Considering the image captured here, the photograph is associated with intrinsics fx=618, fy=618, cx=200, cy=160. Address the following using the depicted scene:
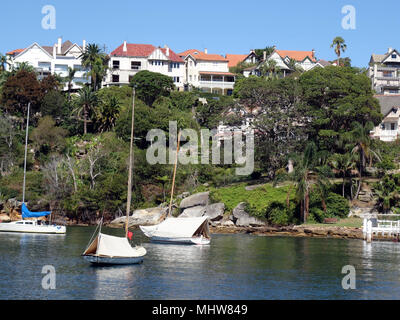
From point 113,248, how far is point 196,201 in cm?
3405

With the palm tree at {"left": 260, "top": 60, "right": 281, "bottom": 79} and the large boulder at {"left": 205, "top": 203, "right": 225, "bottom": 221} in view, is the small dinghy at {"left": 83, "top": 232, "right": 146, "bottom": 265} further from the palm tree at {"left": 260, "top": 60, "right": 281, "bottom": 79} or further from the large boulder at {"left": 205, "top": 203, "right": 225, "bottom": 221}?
the palm tree at {"left": 260, "top": 60, "right": 281, "bottom": 79}

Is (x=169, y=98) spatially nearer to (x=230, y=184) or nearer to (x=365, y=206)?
(x=230, y=184)

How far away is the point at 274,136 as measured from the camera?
8344cm

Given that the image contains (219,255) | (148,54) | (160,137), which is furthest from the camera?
(148,54)

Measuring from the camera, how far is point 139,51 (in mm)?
131500

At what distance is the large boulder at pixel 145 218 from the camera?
7862cm

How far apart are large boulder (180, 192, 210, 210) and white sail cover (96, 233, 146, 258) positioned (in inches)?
1277

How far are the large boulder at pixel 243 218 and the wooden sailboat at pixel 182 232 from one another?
44.3 feet

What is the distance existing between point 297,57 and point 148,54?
40105 millimetres

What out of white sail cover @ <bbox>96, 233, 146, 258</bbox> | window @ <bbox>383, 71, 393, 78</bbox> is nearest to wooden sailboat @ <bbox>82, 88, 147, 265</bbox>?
white sail cover @ <bbox>96, 233, 146, 258</bbox>

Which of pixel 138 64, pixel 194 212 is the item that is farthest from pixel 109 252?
pixel 138 64

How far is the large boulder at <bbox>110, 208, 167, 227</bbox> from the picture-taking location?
258ft

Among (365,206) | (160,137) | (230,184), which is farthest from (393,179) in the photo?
(160,137)
